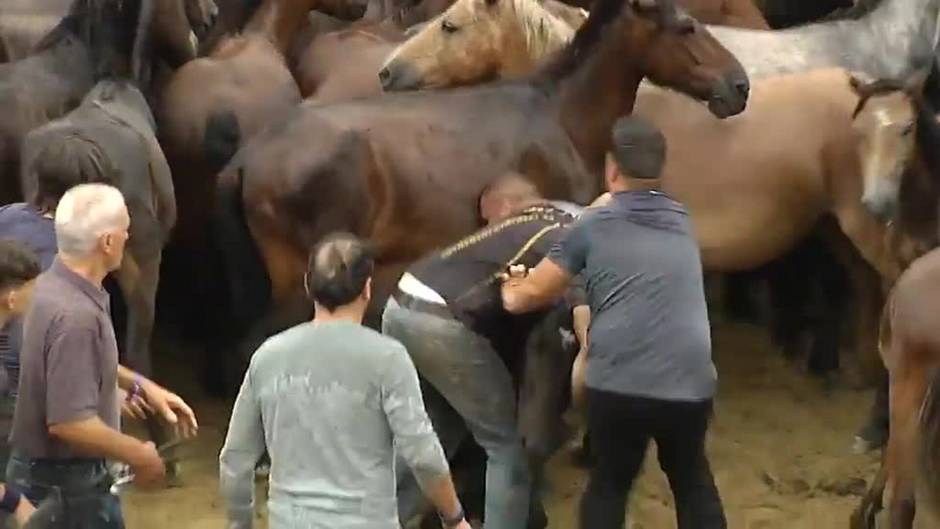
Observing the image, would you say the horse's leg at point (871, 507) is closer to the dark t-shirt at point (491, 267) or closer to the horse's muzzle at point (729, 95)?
the dark t-shirt at point (491, 267)

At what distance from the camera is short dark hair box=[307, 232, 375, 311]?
131 inches

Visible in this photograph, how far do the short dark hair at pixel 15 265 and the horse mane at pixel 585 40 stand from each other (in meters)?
2.75

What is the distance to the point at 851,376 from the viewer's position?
7086mm

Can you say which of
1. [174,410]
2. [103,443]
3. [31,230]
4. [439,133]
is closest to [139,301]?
[31,230]

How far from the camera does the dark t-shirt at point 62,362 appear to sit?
3354 millimetres

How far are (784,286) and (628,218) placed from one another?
387 centimetres

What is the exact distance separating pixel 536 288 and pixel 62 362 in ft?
4.66

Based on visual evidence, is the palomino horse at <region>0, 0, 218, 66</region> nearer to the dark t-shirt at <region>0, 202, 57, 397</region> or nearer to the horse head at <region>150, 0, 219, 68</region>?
the horse head at <region>150, 0, 219, 68</region>

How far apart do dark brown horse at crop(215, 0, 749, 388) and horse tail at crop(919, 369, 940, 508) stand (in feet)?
6.64

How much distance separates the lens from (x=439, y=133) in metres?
5.56

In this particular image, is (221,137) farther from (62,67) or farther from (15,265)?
(15,265)

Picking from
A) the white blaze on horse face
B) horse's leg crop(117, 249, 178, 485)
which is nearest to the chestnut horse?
horse's leg crop(117, 249, 178, 485)

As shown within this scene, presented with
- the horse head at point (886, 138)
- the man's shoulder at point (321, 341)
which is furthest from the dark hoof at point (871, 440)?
the man's shoulder at point (321, 341)

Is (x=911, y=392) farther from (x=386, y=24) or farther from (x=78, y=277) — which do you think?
(x=386, y=24)
